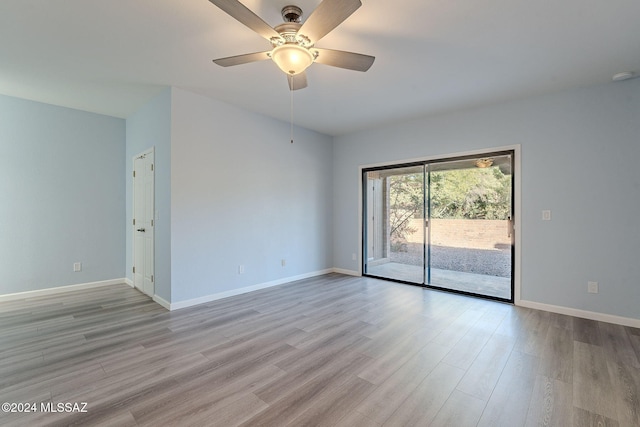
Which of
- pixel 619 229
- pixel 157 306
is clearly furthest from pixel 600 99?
pixel 157 306

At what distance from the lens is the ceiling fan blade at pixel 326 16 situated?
1.57m

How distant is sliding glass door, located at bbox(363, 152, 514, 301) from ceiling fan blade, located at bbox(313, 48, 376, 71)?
2.74 meters

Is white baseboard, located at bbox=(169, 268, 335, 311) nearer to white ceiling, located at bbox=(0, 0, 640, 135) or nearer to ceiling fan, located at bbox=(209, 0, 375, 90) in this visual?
white ceiling, located at bbox=(0, 0, 640, 135)

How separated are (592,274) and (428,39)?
10.8ft

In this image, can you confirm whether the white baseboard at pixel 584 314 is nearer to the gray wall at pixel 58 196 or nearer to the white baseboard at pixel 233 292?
the white baseboard at pixel 233 292

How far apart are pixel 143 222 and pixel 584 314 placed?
5.99 metres

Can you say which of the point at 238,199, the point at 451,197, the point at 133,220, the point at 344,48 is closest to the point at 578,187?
the point at 451,197

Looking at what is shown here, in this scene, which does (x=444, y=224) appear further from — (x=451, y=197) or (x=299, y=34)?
(x=299, y=34)

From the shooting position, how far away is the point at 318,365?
7.34 ft

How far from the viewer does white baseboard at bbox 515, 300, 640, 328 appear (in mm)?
3051

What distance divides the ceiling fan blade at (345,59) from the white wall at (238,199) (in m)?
2.20

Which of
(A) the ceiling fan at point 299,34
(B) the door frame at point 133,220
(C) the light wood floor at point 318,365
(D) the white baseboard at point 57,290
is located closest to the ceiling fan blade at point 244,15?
(A) the ceiling fan at point 299,34

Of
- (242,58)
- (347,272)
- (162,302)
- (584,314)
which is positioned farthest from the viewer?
(347,272)

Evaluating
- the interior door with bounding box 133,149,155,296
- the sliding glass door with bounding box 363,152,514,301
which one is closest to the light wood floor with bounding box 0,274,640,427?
the interior door with bounding box 133,149,155,296
